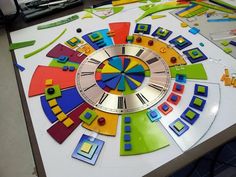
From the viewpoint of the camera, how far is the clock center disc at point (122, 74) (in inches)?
31.0

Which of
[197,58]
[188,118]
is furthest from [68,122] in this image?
[197,58]

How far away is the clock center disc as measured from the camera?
31.0 inches

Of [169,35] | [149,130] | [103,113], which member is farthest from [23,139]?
[169,35]

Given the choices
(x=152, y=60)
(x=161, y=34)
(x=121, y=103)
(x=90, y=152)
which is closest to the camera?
(x=90, y=152)

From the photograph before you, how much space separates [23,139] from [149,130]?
36cm

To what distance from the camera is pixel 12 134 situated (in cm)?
72

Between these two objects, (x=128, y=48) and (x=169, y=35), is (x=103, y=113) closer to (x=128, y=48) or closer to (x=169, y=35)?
(x=128, y=48)

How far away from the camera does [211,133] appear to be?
67 centimetres

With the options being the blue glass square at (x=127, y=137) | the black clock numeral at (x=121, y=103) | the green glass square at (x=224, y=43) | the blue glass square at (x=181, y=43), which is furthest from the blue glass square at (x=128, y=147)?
the green glass square at (x=224, y=43)

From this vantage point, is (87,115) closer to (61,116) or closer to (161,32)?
(61,116)

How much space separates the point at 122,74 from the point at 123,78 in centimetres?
2

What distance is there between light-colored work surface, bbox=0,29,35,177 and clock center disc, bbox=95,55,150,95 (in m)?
0.28

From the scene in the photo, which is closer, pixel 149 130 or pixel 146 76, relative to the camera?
pixel 149 130

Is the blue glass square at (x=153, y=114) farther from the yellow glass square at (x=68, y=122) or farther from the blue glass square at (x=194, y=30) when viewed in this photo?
the blue glass square at (x=194, y=30)
